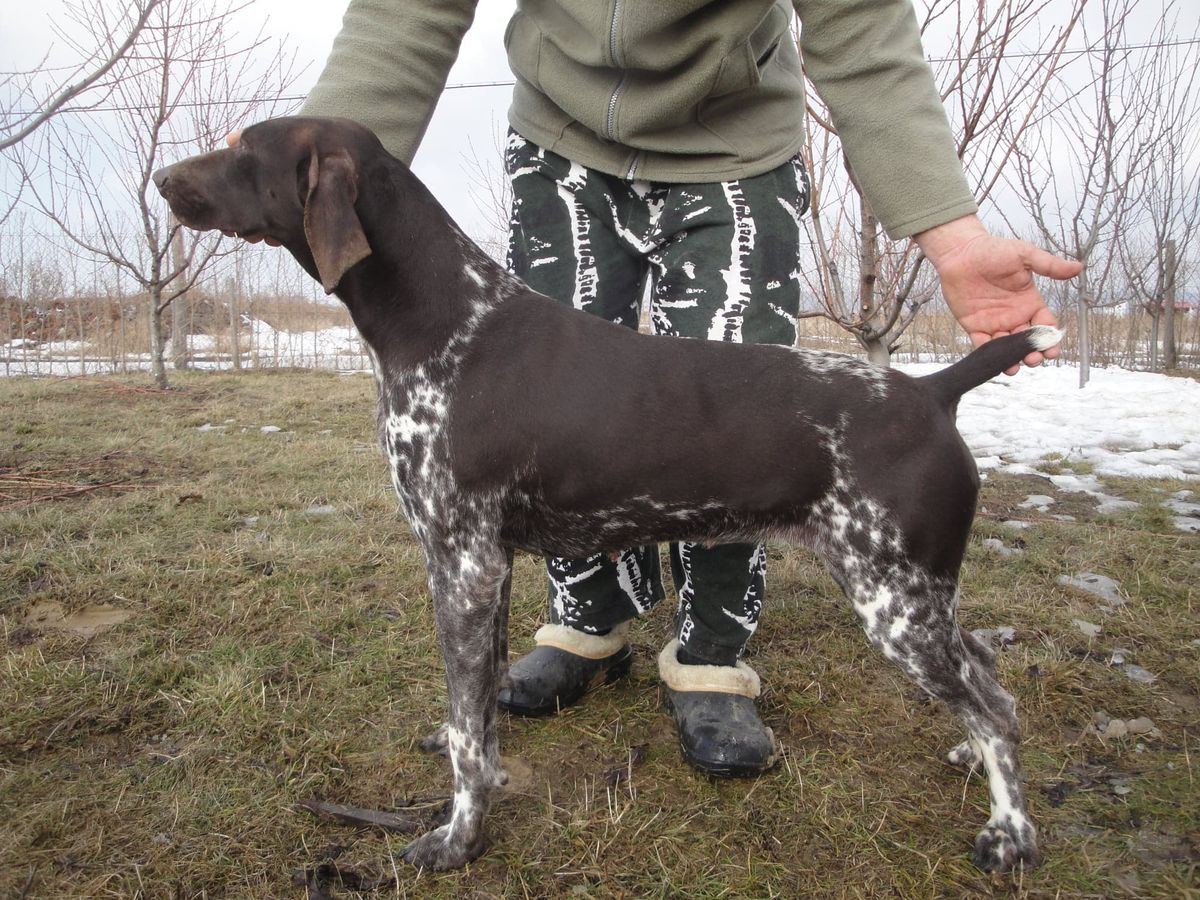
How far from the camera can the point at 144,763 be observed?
2.53 m

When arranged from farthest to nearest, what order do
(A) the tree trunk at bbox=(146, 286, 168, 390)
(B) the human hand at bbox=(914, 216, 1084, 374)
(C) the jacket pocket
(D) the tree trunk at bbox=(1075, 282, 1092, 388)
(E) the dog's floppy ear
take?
(A) the tree trunk at bbox=(146, 286, 168, 390)
(D) the tree trunk at bbox=(1075, 282, 1092, 388)
(C) the jacket pocket
(B) the human hand at bbox=(914, 216, 1084, 374)
(E) the dog's floppy ear

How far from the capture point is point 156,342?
38.3 feet

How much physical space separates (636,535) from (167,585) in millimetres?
2650

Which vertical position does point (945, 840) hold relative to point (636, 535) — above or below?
below

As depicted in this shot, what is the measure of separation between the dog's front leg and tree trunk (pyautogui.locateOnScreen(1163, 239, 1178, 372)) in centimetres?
1534

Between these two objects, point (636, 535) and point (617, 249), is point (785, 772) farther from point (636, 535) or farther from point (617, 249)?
point (617, 249)

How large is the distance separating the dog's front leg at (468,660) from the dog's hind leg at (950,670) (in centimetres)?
104

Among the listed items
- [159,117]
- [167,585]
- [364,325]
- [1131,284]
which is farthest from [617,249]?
[1131,284]

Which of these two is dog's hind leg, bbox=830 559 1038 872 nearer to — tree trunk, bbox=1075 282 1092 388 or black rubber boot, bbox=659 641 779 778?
black rubber boot, bbox=659 641 779 778

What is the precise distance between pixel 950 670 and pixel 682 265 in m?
1.53

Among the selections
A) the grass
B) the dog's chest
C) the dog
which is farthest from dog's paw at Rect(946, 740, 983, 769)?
the dog's chest

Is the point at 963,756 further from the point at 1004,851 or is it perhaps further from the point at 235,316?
the point at 235,316

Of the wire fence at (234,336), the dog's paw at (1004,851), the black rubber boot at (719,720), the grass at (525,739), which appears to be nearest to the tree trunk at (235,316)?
the wire fence at (234,336)

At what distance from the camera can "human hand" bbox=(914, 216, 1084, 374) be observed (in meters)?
2.16
